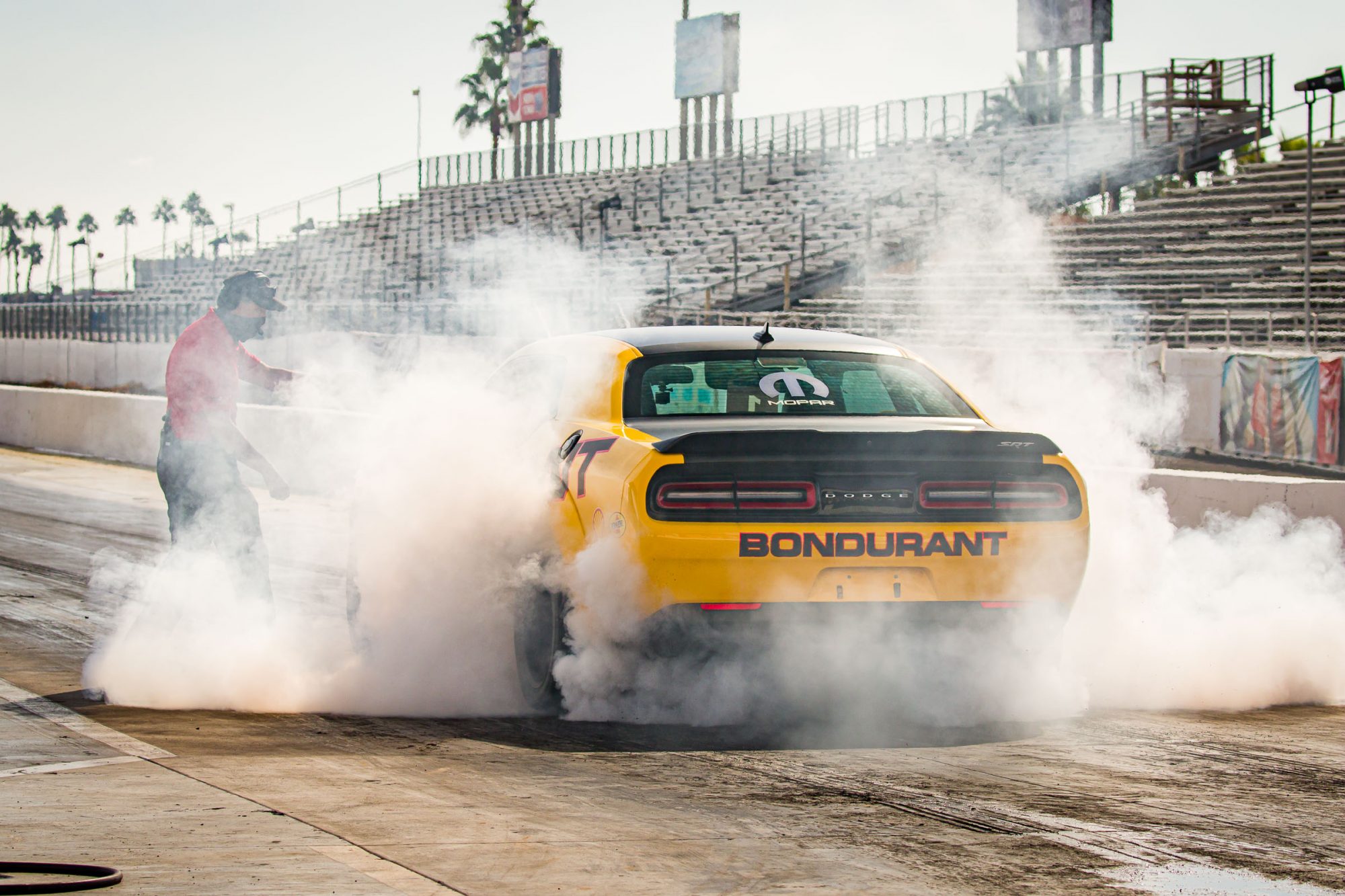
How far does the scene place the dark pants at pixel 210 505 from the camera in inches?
272

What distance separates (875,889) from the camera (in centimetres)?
375

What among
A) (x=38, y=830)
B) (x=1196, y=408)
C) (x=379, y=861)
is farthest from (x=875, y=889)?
(x=1196, y=408)

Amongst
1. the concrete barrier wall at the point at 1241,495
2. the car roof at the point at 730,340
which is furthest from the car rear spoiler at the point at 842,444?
the concrete barrier wall at the point at 1241,495

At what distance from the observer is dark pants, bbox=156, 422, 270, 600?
22.6ft

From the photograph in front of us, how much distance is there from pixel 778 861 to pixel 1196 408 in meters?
18.6

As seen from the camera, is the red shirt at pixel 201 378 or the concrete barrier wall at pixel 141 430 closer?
the red shirt at pixel 201 378

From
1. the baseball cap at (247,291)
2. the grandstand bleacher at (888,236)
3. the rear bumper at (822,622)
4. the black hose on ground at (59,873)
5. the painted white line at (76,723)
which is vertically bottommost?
the painted white line at (76,723)

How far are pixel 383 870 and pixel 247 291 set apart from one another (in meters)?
3.77

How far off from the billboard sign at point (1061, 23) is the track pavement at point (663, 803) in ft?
116

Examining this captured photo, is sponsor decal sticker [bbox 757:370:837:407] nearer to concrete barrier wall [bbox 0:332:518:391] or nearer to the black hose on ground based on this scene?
the black hose on ground

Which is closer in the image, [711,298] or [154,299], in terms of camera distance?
[711,298]

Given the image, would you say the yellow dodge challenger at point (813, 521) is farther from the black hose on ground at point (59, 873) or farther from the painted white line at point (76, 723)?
the black hose on ground at point (59, 873)

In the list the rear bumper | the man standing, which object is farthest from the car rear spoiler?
the man standing

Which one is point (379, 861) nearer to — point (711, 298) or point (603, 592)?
point (603, 592)
